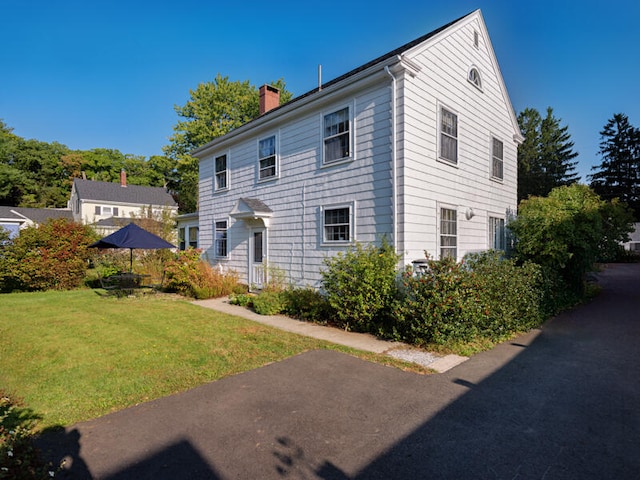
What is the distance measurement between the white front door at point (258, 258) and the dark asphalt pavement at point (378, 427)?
23.0 feet

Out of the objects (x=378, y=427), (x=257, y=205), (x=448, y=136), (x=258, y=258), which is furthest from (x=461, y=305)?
(x=258, y=258)

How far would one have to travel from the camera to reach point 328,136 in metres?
10.0

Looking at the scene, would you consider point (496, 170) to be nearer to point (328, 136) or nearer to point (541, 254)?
point (541, 254)

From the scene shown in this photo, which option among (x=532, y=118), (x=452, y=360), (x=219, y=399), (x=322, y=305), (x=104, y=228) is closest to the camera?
(x=219, y=399)

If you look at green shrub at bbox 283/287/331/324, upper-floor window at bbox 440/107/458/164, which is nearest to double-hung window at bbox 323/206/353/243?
green shrub at bbox 283/287/331/324

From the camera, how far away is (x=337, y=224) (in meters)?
9.61

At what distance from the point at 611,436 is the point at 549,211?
8.61 metres

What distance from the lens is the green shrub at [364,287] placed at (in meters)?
7.27

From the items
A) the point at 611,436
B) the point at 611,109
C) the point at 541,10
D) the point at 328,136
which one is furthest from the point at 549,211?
the point at 611,109

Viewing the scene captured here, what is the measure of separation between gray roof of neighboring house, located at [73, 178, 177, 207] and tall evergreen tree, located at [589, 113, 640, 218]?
178 ft

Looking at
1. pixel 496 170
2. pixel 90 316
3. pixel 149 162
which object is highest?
pixel 149 162

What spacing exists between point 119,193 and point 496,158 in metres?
42.9

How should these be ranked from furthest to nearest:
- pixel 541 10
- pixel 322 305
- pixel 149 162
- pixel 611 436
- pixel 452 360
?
pixel 149 162 → pixel 541 10 → pixel 322 305 → pixel 452 360 → pixel 611 436

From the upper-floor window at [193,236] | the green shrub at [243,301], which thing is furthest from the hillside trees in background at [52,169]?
the green shrub at [243,301]
